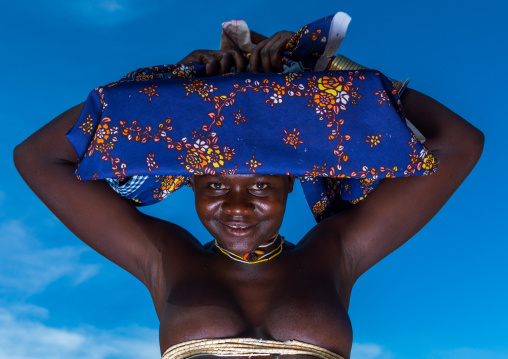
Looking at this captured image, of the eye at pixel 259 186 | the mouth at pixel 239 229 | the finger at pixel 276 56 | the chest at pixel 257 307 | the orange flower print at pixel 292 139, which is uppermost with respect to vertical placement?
the finger at pixel 276 56

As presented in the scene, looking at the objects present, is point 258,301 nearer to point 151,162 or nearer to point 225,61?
point 151,162

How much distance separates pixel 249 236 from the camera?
1.59 meters

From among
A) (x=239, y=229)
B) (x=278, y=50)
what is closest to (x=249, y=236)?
(x=239, y=229)

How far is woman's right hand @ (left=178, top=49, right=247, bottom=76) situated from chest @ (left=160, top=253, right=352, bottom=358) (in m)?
0.54

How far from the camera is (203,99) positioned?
4.75 feet

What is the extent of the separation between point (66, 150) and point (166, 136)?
1.41 feet

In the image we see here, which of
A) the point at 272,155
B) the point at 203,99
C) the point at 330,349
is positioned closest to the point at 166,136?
the point at 203,99

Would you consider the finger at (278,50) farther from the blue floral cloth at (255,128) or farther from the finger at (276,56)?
the blue floral cloth at (255,128)

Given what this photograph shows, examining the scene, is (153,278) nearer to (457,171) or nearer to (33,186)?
(33,186)

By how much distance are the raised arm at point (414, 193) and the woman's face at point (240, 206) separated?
0.30m

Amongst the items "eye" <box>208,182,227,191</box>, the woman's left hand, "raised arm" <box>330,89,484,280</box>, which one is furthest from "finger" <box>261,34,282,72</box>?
"raised arm" <box>330,89,484,280</box>

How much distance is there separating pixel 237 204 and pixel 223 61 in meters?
0.40

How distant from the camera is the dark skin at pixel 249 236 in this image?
1569 millimetres

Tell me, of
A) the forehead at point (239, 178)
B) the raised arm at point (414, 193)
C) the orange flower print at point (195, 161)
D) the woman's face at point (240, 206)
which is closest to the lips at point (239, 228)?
the woman's face at point (240, 206)
